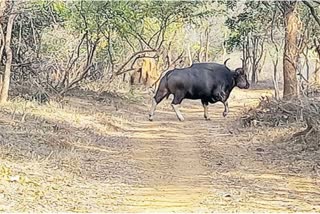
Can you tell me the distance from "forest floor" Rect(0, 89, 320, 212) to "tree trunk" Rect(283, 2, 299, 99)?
202cm

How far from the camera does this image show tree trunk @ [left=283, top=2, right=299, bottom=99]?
1864 centimetres

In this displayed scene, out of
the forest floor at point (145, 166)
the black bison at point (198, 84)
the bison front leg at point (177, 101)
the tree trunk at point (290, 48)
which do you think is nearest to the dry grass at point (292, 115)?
the forest floor at point (145, 166)

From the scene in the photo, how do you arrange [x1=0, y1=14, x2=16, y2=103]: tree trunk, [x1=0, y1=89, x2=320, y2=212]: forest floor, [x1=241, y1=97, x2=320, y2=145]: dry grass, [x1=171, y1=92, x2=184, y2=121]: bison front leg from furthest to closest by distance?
1. [x1=171, y1=92, x2=184, y2=121]: bison front leg
2. [x1=0, y1=14, x2=16, y2=103]: tree trunk
3. [x1=241, y1=97, x2=320, y2=145]: dry grass
4. [x1=0, y1=89, x2=320, y2=212]: forest floor

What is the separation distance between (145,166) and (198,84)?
31.5 feet

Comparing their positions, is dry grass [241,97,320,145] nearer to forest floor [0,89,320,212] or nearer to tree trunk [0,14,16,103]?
forest floor [0,89,320,212]

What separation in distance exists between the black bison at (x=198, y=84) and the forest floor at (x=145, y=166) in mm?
2157

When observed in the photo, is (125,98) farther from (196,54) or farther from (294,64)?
(196,54)

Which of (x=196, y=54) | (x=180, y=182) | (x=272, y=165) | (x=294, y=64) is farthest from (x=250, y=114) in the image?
(x=196, y=54)

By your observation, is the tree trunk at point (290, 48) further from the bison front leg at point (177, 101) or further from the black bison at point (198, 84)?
the bison front leg at point (177, 101)

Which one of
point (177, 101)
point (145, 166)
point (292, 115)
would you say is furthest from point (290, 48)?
point (145, 166)

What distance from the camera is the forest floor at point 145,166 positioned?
320 inches

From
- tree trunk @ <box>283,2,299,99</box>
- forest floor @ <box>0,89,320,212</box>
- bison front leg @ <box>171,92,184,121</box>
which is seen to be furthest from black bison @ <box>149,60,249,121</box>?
tree trunk @ <box>283,2,299,99</box>

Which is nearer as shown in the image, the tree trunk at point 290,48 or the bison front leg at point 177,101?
the tree trunk at point 290,48

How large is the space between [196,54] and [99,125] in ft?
118
